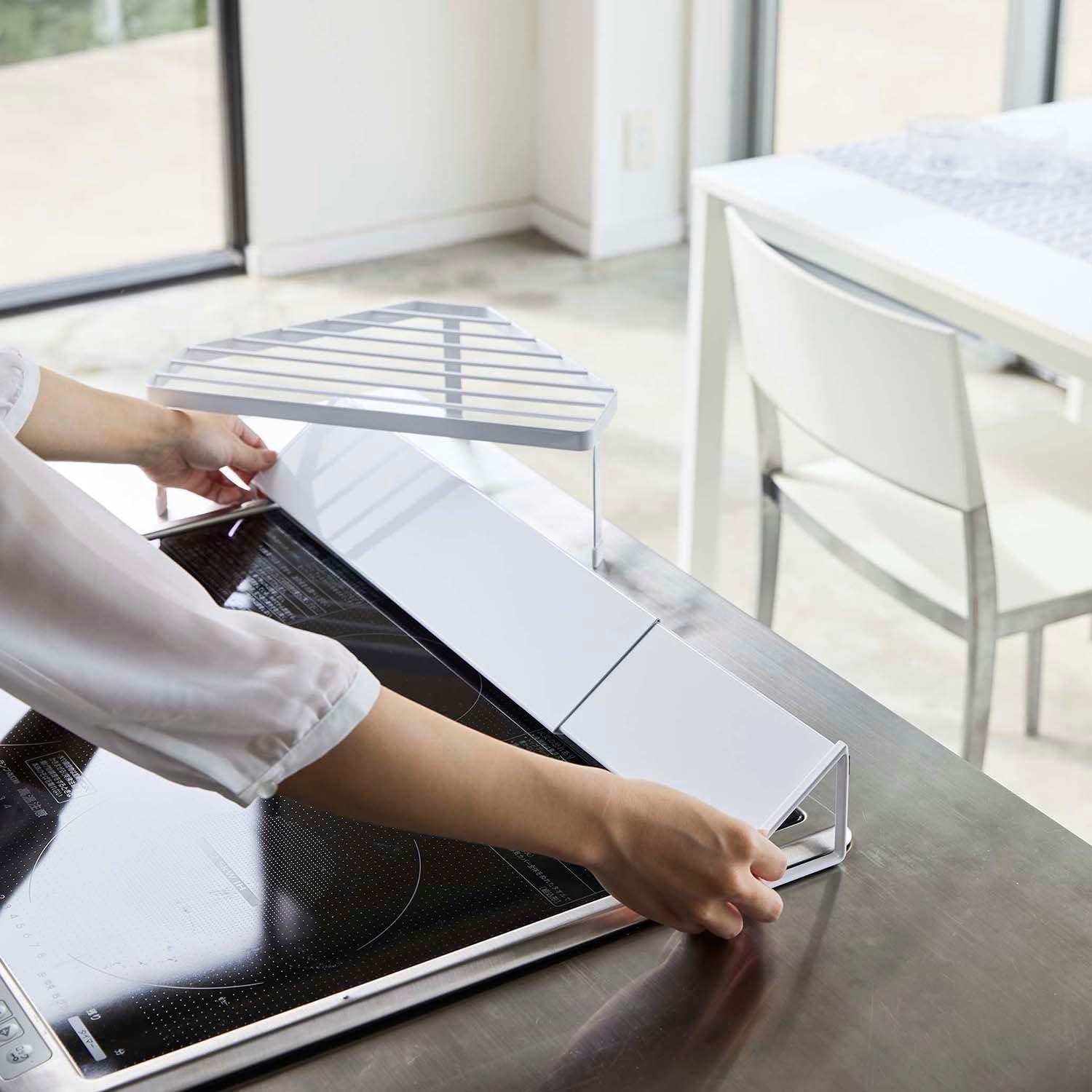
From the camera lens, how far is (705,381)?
2295 mm

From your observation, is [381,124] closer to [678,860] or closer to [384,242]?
[384,242]

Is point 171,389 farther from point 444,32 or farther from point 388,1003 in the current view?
point 444,32

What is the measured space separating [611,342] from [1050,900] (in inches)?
110

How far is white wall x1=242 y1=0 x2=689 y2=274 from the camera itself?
3.80 meters

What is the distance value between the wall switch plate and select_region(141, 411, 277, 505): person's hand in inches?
113

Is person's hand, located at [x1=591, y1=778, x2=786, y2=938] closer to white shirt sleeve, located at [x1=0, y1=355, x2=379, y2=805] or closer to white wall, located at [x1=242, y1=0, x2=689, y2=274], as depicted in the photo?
white shirt sleeve, located at [x1=0, y1=355, x2=379, y2=805]

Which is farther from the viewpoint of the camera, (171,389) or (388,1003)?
(171,389)

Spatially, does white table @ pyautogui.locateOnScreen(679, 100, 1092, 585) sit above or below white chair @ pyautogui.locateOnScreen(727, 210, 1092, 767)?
above

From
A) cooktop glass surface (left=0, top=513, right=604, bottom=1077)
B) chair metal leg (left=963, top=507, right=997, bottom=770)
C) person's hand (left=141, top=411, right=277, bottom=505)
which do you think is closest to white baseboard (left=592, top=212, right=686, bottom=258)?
chair metal leg (left=963, top=507, right=997, bottom=770)

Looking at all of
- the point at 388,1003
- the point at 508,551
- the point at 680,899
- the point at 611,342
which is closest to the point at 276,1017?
the point at 388,1003

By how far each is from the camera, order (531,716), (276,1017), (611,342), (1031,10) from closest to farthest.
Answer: (276,1017)
(531,716)
(1031,10)
(611,342)

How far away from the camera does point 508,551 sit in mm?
1104

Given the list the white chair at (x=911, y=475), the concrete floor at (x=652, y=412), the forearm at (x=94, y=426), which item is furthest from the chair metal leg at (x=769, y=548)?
the forearm at (x=94, y=426)

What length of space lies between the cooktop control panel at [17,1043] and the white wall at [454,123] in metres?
3.23
